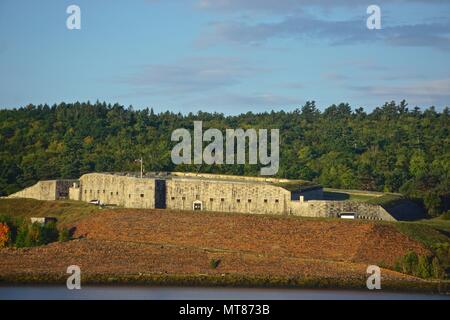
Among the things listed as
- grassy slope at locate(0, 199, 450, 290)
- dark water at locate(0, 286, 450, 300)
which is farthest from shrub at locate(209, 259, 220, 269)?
grassy slope at locate(0, 199, 450, 290)

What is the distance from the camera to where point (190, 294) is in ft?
189

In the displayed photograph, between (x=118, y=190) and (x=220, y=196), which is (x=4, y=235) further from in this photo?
(x=220, y=196)

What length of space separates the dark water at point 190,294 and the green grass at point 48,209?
1384cm

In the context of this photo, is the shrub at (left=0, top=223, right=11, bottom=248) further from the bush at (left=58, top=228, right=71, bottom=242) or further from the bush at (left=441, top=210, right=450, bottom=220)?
the bush at (left=441, top=210, right=450, bottom=220)

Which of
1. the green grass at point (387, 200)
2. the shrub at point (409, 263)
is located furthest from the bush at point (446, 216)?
the shrub at point (409, 263)

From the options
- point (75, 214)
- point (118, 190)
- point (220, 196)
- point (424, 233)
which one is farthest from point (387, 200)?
point (75, 214)

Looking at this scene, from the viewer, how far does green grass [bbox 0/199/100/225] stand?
7425 centimetres

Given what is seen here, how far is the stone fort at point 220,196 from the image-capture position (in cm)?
Answer: 6869

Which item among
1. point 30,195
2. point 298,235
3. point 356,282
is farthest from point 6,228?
point 356,282

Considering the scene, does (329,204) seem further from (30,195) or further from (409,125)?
(409,125)

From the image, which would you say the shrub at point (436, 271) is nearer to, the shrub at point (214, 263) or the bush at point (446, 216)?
the shrub at point (214, 263)

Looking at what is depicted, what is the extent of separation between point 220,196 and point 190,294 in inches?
576

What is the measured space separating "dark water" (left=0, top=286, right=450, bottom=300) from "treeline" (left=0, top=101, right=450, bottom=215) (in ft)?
61.6

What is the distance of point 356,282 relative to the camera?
59938mm
